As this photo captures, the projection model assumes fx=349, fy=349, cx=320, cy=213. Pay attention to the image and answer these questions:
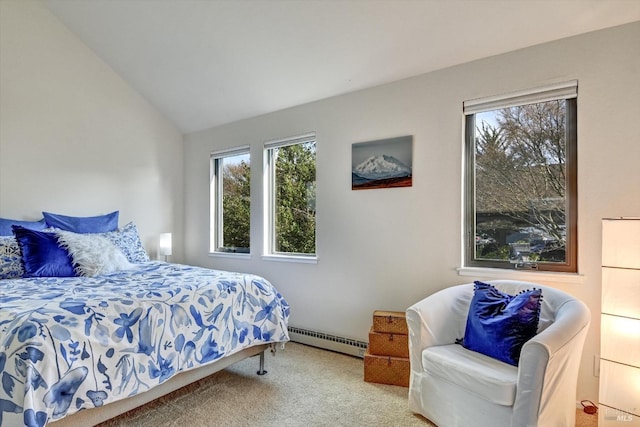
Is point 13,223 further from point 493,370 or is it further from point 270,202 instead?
point 493,370

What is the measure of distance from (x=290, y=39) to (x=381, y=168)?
4.13 ft

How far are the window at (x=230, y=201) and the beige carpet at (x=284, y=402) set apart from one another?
1.62 m

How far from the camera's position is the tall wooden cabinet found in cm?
171

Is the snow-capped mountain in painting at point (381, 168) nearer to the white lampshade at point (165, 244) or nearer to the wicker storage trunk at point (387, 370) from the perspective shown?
the wicker storage trunk at point (387, 370)

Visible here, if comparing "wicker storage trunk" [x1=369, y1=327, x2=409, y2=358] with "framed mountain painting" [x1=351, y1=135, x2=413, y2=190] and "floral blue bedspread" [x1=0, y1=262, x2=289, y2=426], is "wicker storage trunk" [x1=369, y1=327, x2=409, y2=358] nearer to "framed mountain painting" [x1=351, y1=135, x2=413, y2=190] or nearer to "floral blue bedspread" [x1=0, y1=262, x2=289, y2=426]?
"floral blue bedspread" [x1=0, y1=262, x2=289, y2=426]

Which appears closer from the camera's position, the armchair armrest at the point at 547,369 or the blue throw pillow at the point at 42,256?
the armchair armrest at the point at 547,369

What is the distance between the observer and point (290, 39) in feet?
9.09

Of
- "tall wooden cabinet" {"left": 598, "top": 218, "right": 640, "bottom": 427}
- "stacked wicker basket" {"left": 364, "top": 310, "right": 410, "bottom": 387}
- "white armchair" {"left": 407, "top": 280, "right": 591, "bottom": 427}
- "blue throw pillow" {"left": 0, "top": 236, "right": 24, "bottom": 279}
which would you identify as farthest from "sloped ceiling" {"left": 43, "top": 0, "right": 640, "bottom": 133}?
"blue throw pillow" {"left": 0, "top": 236, "right": 24, "bottom": 279}

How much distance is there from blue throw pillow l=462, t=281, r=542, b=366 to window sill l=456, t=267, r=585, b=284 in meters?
0.29

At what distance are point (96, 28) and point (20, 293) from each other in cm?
266

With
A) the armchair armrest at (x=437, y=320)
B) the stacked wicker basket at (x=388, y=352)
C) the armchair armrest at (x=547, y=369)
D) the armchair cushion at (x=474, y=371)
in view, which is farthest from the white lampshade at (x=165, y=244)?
the armchair armrest at (x=547, y=369)

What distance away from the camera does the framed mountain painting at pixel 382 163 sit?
2.76m

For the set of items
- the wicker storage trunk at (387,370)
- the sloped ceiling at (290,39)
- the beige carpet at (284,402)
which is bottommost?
the beige carpet at (284,402)

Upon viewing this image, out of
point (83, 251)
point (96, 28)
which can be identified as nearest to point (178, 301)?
point (83, 251)
